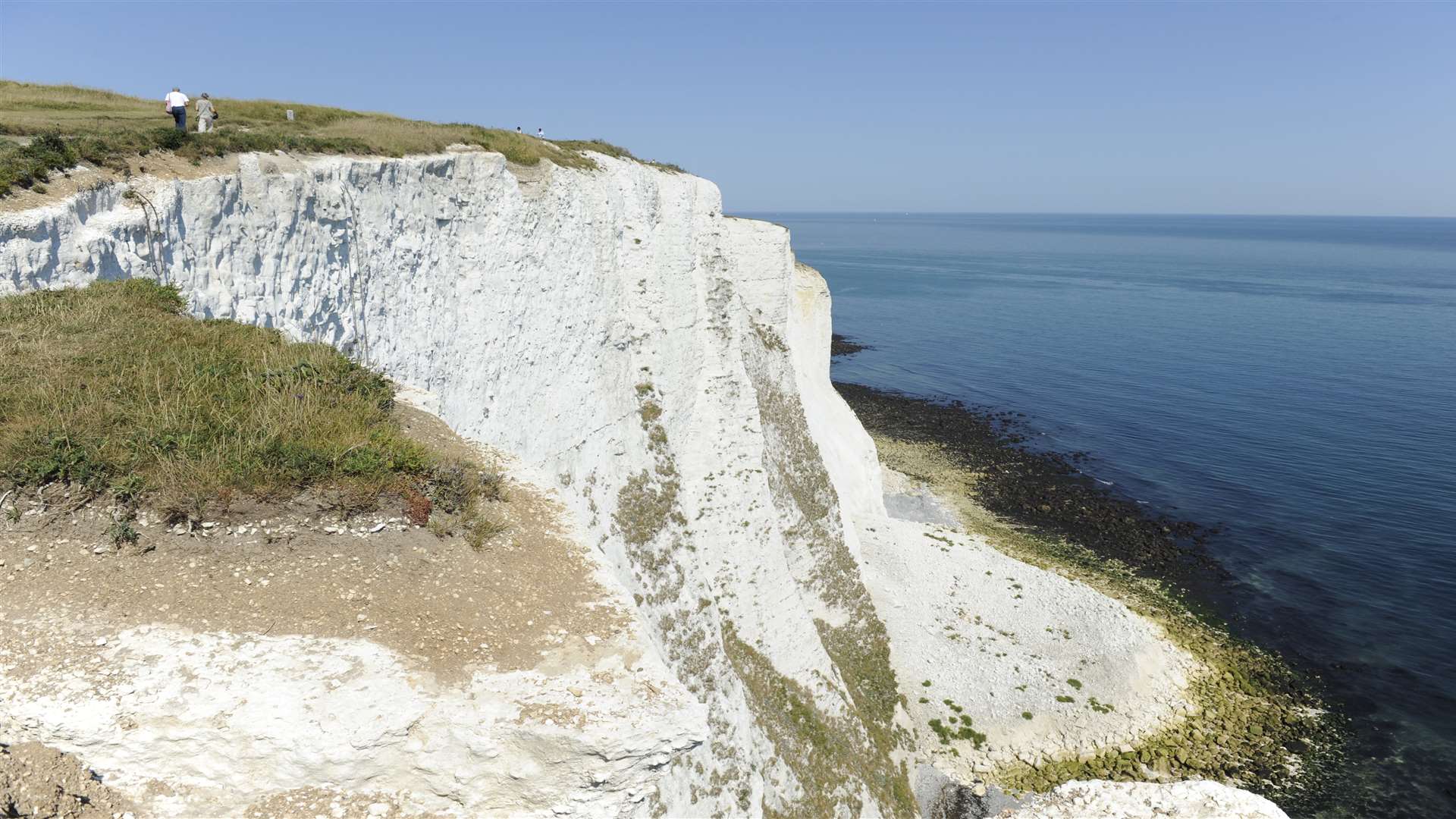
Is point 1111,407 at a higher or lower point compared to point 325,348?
lower

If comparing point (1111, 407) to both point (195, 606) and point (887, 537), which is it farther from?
point (195, 606)

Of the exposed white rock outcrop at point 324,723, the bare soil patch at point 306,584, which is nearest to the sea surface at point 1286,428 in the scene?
the exposed white rock outcrop at point 324,723

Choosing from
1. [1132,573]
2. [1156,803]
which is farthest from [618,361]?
[1132,573]

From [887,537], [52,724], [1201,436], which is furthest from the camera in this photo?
[1201,436]

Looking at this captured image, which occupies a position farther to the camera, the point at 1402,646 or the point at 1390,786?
the point at 1402,646

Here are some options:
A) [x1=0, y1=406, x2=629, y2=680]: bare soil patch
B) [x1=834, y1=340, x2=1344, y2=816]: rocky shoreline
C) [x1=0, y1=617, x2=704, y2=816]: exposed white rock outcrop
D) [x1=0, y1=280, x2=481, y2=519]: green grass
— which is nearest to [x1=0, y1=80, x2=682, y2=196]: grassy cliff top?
[x1=0, y1=280, x2=481, y2=519]: green grass

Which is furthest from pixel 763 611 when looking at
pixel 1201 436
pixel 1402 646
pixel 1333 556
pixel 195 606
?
pixel 1201 436

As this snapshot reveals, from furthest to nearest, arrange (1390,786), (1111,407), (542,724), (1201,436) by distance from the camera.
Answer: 1. (1111,407)
2. (1201,436)
3. (1390,786)
4. (542,724)

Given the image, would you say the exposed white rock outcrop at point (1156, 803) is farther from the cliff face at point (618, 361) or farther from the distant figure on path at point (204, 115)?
the distant figure on path at point (204, 115)

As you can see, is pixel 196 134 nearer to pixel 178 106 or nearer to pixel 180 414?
pixel 178 106
